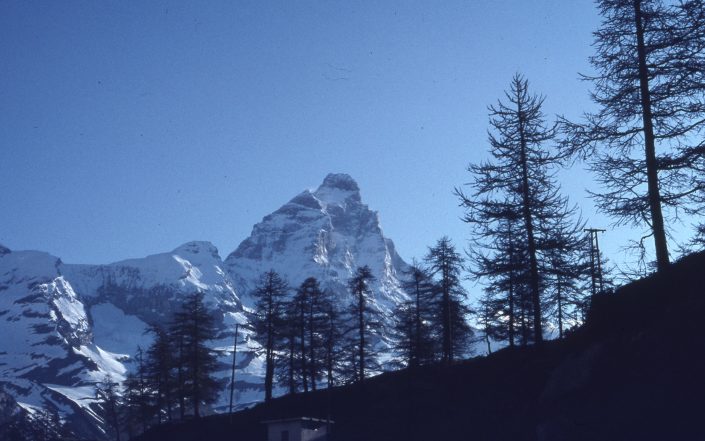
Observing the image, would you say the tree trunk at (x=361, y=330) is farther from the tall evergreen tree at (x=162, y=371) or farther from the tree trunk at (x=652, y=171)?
the tree trunk at (x=652, y=171)

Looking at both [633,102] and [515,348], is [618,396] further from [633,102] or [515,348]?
[515,348]

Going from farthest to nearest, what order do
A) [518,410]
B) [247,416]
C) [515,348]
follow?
[247,416]
[515,348]
[518,410]

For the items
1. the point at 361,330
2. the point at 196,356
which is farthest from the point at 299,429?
the point at 196,356

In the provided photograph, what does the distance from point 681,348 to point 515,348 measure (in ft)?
79.4

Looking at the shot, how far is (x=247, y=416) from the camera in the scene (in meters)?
55.5

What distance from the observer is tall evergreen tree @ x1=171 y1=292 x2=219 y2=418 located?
2296 inches

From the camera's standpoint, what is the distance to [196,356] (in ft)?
192

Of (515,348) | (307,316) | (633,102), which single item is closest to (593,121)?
(633,102)

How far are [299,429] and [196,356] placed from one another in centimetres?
1999

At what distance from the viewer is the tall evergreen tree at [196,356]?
5831cm

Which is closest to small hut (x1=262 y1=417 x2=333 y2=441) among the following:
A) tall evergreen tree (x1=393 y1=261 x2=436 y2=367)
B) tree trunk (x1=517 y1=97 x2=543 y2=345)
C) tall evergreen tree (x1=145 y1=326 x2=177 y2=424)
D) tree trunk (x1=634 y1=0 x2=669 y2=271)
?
tall evergreen tree (x1=393 y1=261 x2=436 y2=367)

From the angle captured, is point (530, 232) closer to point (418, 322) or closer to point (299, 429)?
point (299, 429)

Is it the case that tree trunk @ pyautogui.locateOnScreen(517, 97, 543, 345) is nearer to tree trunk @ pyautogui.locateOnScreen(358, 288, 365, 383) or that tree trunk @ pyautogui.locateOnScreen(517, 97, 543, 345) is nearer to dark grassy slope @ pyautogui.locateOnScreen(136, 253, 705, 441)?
dark grassy slope @ pyautogui.locateOnScreen(136, 253, 705, 441)

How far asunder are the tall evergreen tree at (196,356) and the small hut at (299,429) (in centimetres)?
1648
